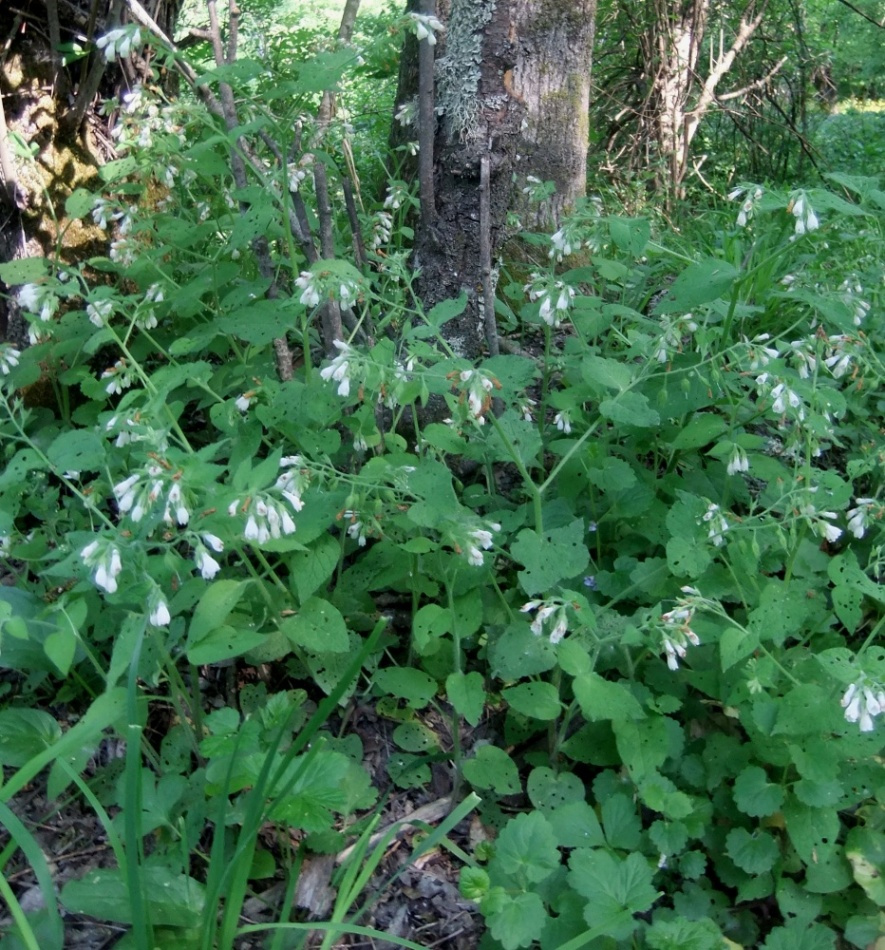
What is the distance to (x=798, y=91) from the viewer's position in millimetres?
6867

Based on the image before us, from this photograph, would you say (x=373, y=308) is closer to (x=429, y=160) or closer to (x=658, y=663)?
(x=429, y=160)

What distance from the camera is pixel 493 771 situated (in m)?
1.99

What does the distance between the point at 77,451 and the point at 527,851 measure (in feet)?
4.11

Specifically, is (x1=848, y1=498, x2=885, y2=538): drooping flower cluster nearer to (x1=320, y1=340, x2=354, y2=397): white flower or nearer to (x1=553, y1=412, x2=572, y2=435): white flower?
(x1=553, y1=412, x2=572, y2=435): white flower

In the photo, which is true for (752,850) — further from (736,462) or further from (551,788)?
(736,462)

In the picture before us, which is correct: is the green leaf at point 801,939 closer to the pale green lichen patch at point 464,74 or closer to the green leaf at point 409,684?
the green leaf at point 409,684

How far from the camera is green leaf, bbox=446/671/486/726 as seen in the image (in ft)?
6.25

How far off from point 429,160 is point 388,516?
4.35 ft

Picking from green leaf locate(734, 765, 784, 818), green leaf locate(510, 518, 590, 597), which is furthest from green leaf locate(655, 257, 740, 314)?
green leaf locate(734, 765, 784, 818)

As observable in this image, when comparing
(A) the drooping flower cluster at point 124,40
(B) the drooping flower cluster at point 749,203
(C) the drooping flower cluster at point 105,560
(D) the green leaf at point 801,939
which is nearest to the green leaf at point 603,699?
(D) the green leaf at point 801,939

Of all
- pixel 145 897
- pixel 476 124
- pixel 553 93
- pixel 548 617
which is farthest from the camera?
pixel 553 93

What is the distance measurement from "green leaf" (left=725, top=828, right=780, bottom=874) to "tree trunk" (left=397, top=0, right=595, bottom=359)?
64.3 inches

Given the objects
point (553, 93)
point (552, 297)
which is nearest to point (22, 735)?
point (552, 297)

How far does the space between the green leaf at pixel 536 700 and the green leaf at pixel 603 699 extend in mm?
124
